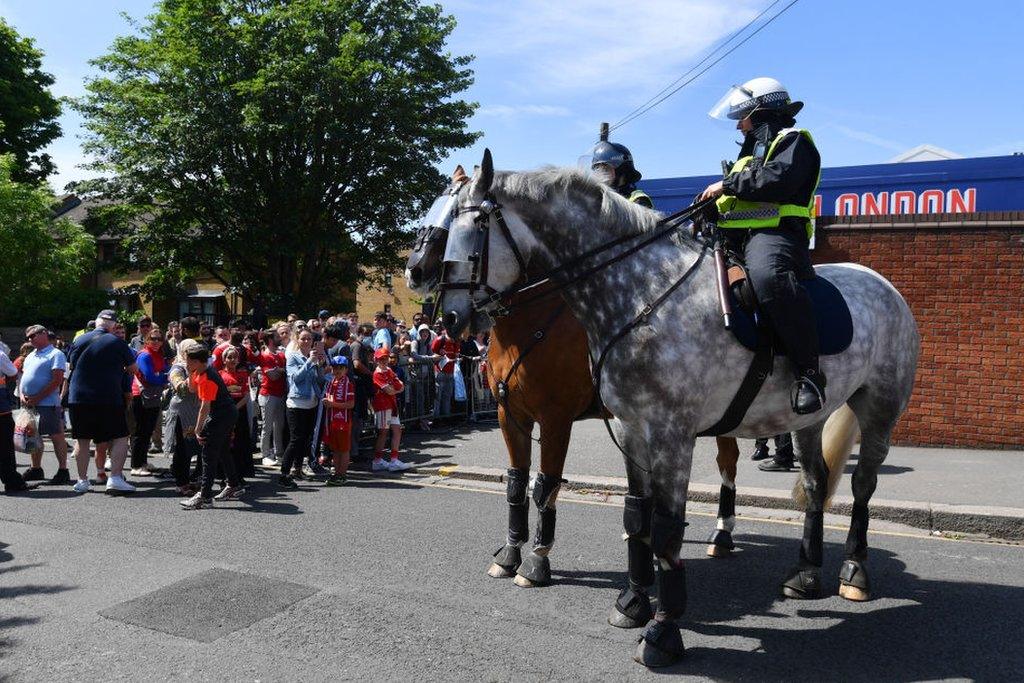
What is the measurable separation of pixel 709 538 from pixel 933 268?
6709mm

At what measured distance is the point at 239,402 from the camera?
9.22m

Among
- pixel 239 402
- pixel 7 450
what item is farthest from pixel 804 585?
pixel 7 450

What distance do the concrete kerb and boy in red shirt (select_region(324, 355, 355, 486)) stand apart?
9.43 feet

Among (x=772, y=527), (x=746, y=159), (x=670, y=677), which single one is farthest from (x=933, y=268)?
(x=670, y=677)

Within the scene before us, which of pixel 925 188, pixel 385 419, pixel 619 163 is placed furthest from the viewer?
pixel 925 188

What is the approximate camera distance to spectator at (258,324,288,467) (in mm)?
10133

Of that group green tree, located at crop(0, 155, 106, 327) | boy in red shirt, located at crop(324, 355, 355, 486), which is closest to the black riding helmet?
boy in red shirt, located at crop(324, 355, 355, 486)

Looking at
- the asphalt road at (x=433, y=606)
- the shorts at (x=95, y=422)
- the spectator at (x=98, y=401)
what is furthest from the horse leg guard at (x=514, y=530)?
the shorts at (x=95, y=422)

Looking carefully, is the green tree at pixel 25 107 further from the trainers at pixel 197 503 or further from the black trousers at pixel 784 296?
the black trousers at pixel 784 296

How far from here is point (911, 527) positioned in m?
7.02

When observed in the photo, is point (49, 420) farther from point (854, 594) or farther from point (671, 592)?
point (854, 594)

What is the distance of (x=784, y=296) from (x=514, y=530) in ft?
8.80

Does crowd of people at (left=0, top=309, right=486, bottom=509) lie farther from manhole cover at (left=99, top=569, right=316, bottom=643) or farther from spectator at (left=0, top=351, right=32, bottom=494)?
manhole cover at (left=99, top=569, right=316, bottom=643)

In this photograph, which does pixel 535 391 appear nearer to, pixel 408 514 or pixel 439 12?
pixel 408 514
